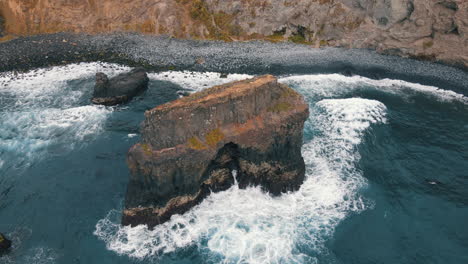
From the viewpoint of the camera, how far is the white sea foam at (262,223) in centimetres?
2723

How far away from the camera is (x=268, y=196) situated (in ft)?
107

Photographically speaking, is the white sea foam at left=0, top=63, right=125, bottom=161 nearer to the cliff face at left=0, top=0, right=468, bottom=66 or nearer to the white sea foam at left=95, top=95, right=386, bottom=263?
the white sea foam at left=95, top=95, right=386, bottom=263

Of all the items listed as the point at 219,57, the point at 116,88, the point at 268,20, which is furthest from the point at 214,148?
the point at 268,20

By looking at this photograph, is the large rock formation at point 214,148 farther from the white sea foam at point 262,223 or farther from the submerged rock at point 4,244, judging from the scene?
the submerged rock at point 4,244

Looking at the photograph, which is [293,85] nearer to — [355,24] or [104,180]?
[355,24]

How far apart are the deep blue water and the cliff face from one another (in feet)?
49.4

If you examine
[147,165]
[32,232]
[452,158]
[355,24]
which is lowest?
[32,232]

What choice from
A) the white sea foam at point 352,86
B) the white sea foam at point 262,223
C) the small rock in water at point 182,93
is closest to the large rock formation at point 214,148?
the white sea foam at point 262,223

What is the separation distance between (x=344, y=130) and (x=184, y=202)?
72.5 feet

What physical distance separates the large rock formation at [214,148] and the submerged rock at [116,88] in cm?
2000

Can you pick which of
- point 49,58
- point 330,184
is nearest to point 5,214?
point 330,184

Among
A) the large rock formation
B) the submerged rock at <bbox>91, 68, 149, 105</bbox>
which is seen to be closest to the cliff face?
the submerged rock at <bbox>91, 68, 149, 105</bbox>

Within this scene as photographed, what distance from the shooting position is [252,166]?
32.6 m

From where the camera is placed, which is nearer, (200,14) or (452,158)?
(452,158)
